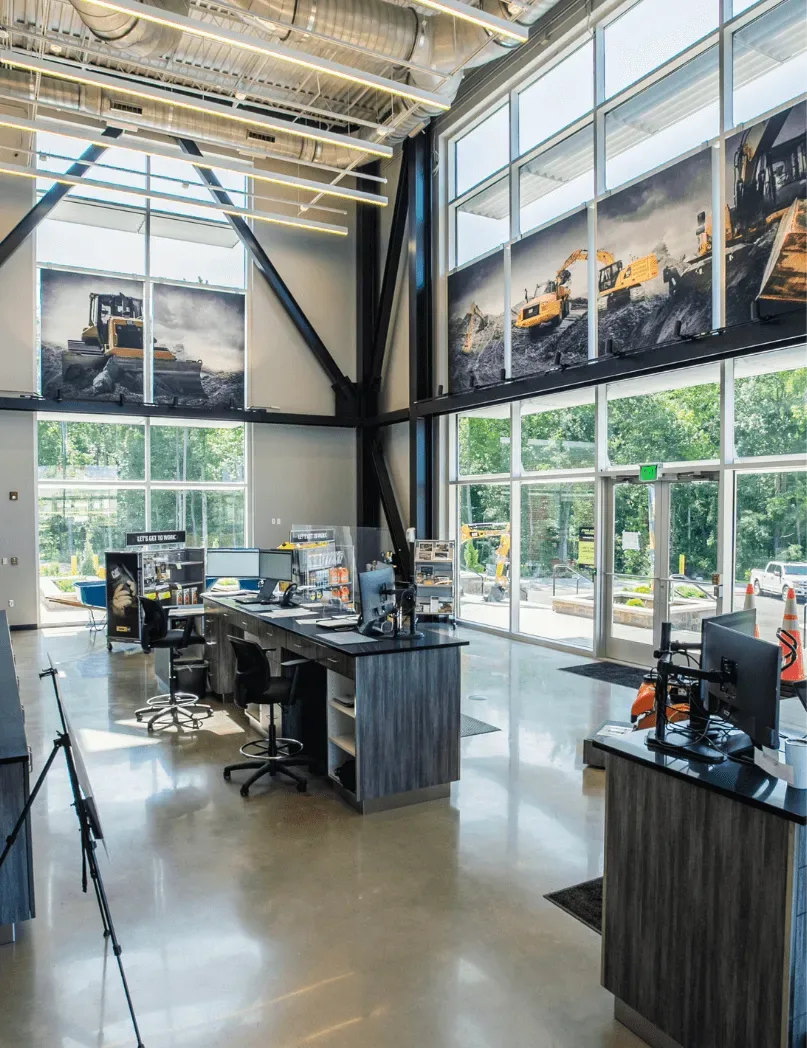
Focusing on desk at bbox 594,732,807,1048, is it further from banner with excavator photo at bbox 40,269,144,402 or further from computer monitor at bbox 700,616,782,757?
banner with excavator photo at bbox 40,269,144,402

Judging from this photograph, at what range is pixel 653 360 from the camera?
7.37 meters

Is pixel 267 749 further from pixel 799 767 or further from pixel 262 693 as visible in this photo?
pixel 799 767

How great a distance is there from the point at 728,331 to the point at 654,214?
1.72 m

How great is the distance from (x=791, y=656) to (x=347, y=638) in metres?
2.63

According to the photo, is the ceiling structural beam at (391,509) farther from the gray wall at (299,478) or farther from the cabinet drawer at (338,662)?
the cabinet drawer at (338,662)

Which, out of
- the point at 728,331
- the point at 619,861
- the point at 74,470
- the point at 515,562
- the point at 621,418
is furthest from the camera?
the point at 74,470

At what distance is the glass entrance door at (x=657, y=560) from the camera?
737cm

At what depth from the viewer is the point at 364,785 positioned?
13.7 feet

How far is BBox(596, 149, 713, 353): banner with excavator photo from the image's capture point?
7.03 meters

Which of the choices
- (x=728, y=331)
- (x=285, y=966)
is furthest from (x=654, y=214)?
(x=285, y=966)

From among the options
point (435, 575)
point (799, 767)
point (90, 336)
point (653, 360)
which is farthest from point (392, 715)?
point (90, 336)

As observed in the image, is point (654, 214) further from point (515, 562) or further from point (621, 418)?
point (515, 562)

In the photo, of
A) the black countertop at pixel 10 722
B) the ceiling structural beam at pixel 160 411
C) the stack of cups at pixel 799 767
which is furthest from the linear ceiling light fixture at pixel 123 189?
the stack of cups at pixel 799 767

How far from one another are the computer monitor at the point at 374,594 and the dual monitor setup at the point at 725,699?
219 cm
